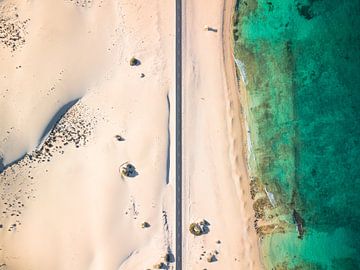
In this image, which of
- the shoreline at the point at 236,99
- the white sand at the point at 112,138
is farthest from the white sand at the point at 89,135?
the shoreline at the point at 236,99

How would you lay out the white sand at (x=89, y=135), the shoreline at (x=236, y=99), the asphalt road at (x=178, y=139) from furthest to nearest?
the shoreline at (x=236, y=99) < the asphalt road at (x=178, y=139) < the white sand at (x=89, y=135)

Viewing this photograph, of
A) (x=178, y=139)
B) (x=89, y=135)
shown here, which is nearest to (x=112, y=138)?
(x=89, y=135)

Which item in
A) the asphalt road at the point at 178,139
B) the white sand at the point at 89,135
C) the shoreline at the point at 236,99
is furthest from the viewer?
the shoreline at the point at 236,99

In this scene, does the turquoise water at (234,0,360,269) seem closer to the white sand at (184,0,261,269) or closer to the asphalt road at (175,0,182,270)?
the white sand at (184,0,261,269)

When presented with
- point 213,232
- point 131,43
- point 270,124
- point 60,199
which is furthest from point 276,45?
point 60,199

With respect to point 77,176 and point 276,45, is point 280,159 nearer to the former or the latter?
point 276,45

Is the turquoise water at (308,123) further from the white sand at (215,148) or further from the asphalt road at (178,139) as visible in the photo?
the asphalt road at (178,139)

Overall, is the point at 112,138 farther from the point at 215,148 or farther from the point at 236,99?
the point at 236,99
